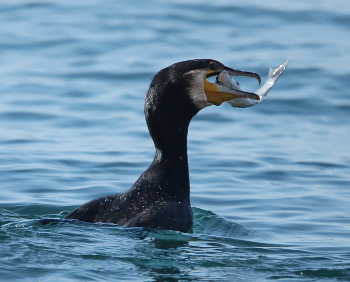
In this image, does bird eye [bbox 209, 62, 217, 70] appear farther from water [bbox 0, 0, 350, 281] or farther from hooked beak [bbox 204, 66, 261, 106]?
water [bbox 0, 0, 350, 281]

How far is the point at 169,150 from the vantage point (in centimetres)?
731

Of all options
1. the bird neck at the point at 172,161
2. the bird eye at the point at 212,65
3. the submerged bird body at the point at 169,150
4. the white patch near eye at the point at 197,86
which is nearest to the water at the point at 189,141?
the submerged bird body at the point at 169,150

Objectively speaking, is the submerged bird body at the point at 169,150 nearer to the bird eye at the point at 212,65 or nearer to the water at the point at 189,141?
the bird eye at the point at 212,65

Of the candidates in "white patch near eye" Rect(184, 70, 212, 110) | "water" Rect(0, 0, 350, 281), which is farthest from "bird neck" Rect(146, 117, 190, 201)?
"water" Rect(0, 0, 350, 281)

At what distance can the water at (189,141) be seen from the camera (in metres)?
6.46

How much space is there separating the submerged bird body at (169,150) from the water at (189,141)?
0.65 feet

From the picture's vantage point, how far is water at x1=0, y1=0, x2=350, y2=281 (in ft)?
21.2

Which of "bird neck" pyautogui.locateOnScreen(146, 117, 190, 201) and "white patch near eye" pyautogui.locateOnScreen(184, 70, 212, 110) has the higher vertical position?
"white patch near eye" pyautogui.locateOnScreen(184, 70, 212, 110)

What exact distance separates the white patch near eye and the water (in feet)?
3.72

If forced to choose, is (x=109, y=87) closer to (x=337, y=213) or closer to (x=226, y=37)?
(x=226, y=37)

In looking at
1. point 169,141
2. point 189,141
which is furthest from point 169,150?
point 189,141

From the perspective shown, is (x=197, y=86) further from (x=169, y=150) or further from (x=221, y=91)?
(x=169, y=150)

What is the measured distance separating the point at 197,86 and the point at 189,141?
14.0ft

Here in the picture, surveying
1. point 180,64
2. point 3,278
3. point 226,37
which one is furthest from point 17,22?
point 3,278
